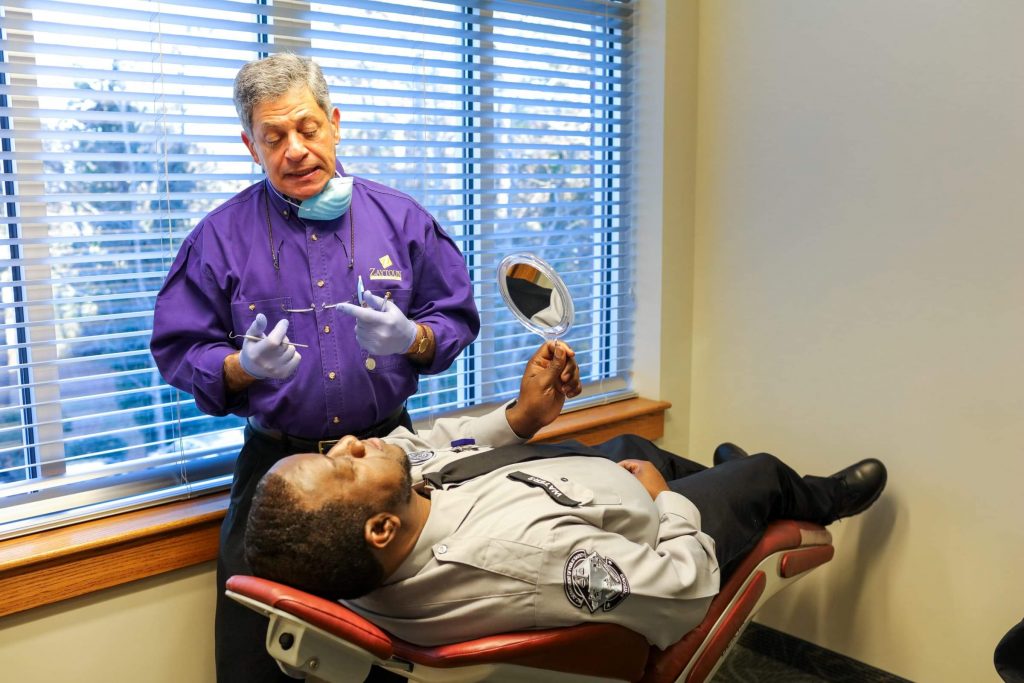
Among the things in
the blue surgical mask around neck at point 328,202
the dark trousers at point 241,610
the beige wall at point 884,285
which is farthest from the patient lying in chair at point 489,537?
the beige wall at point 884,285

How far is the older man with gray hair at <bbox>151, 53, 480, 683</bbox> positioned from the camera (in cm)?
174

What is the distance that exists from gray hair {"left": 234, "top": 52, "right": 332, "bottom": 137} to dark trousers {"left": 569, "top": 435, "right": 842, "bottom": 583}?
45.5 inches

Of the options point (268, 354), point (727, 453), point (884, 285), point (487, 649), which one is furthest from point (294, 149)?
point (884, 285)

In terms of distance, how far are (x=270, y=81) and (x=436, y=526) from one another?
92 centimetres

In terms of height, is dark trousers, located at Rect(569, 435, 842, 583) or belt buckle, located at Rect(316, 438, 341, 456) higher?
belt buckle, located at Rect(316, 438, 341, 456)

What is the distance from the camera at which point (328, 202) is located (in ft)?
5.93

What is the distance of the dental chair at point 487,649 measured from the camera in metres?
1.27

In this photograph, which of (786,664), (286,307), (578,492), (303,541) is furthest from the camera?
(786,664)

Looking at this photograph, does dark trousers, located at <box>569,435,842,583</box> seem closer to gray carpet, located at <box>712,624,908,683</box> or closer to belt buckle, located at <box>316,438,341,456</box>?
gray carpet, located at <box>712,624,908,683</box>

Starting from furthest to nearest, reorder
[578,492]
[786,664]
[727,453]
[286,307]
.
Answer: [786,664]
[727,453]
[286,307]
[578,492]

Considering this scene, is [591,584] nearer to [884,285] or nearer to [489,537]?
[489,537]

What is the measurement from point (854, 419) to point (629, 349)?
77 cm

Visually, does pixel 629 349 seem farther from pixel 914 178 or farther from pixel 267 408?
pixel 267 408

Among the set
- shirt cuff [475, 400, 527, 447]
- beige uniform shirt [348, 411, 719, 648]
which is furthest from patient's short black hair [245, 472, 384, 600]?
shirt cuff [475, 400, 527, 447]
